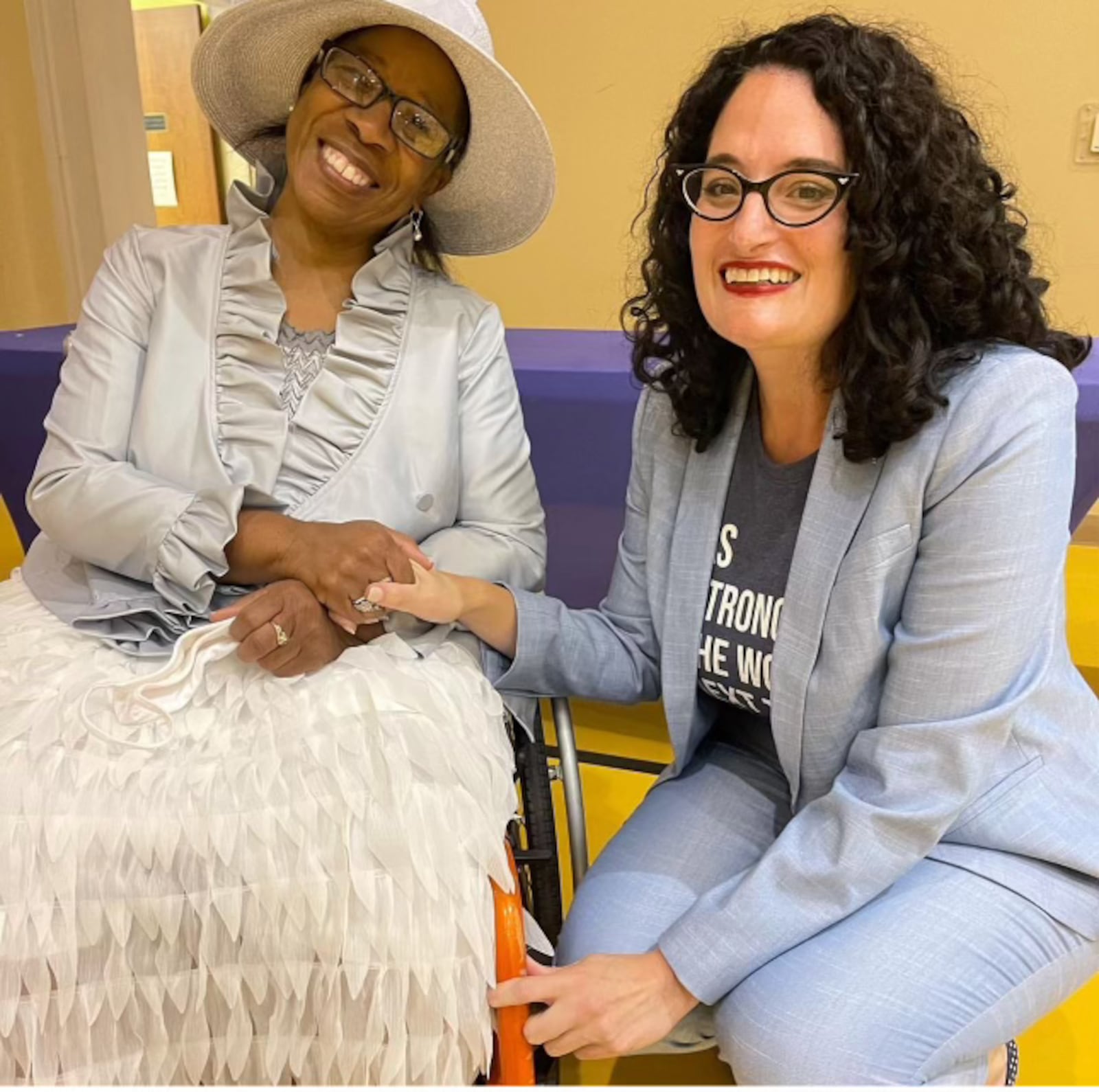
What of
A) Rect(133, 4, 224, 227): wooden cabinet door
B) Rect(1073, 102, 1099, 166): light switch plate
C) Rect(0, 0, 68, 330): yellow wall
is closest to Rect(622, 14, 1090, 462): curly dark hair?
Rect(1073, 102, 1099, 166): light switch plate

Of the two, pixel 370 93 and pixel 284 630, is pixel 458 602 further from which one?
pixel 370 93

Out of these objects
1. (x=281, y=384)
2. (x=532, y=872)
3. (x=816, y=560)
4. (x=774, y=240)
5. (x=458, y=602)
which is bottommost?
(x=532, y=872)

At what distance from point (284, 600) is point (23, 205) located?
271cm

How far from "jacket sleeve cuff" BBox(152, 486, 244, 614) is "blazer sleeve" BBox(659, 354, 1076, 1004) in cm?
66

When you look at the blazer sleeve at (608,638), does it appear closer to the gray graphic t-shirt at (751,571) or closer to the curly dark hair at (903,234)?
the gray graphic t-shirt at (751,571)

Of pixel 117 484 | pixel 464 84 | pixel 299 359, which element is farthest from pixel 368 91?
pixel 117 484

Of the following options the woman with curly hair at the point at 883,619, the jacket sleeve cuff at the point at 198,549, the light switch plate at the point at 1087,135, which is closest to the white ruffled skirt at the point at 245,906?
the woman with curly hair at the point at 883,619

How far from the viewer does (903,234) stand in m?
0.99

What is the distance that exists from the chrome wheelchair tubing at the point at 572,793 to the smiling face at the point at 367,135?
27.8 inches

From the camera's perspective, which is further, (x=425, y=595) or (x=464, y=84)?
(x=464, y=84)

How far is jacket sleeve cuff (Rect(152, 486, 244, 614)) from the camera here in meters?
1.17

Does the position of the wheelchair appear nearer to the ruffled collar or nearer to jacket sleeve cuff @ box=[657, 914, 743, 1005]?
jacket sleeve cuff @ box=[657, 914, 743, 1005]

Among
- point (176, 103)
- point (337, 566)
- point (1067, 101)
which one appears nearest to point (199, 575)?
point (337, 566)

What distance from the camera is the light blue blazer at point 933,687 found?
0.96 meters
